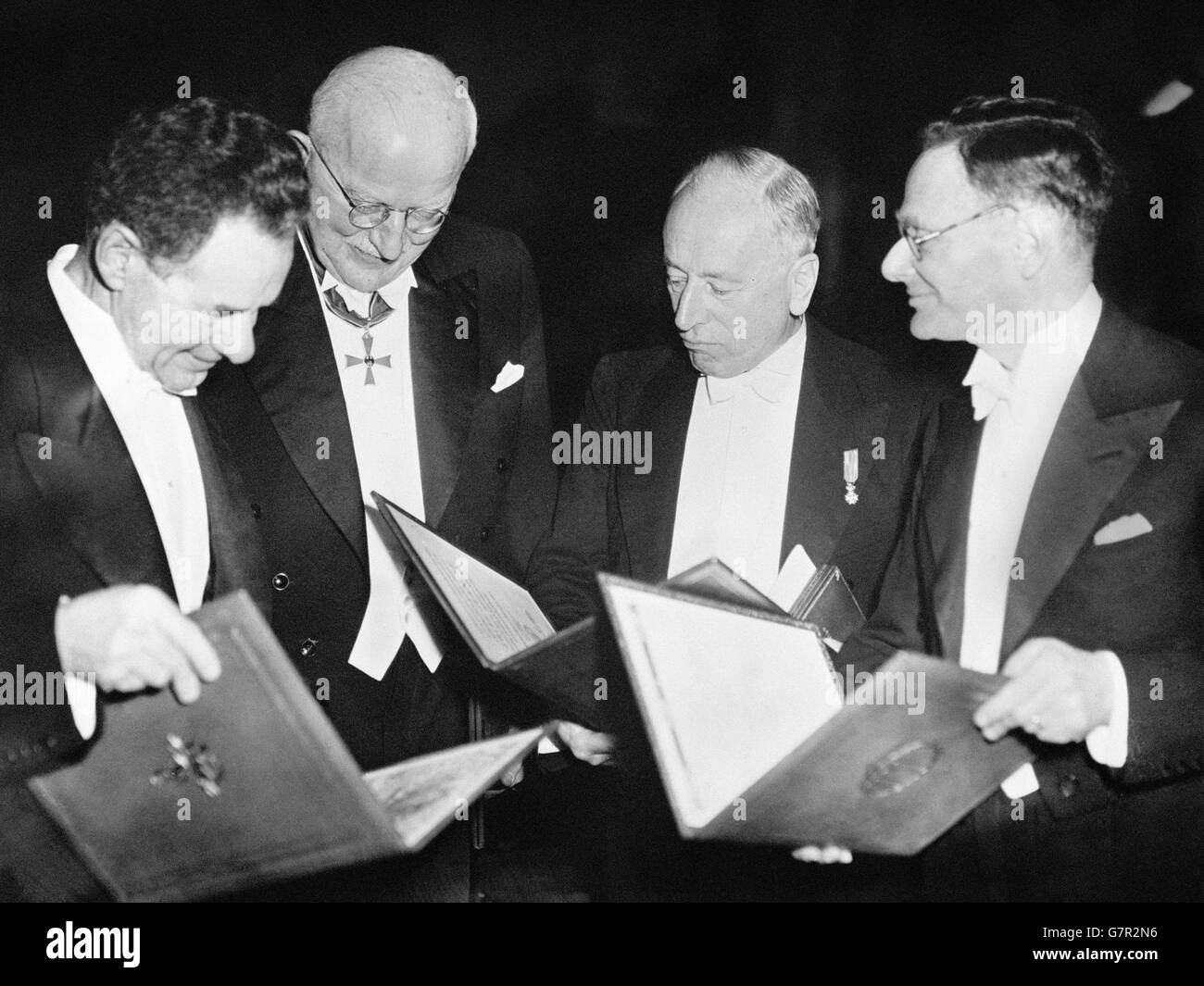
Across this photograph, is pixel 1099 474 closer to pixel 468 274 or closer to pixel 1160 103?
pixel 1160 103

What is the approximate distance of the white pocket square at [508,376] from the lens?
2932 mm

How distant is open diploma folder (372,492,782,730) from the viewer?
2400 mm

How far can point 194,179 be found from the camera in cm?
256

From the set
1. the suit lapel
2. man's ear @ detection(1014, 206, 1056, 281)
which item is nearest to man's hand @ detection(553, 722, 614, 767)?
the suit lapel

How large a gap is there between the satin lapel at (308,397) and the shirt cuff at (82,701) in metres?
0.57

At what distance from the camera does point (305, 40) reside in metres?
2.93

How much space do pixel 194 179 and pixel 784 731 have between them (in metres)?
1.48

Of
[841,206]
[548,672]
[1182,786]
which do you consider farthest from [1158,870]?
[841,206]

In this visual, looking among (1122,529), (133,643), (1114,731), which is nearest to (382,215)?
(133,643)

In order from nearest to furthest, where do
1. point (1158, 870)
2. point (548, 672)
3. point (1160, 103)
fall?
point (548, 672)
point (1158, 870)
point (1160, 103)

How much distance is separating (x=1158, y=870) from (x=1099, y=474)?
790mm

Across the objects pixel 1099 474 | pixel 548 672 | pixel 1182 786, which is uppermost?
pixel 1099 474

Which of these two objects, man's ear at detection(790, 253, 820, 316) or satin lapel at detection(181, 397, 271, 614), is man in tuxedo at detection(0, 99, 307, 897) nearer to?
satin lapel at detection(181, 397, 271, 614)

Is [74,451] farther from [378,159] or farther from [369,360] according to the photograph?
[378,159]
